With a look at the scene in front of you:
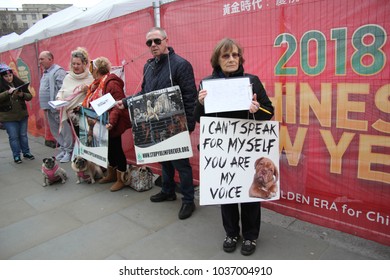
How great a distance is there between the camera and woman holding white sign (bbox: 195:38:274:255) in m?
2.52

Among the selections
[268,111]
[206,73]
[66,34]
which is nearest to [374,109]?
[268,111]

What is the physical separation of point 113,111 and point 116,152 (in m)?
0.65

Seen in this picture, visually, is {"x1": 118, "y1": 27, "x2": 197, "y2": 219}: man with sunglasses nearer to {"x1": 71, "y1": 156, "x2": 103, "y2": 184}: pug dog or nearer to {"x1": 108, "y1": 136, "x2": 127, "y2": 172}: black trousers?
{"x1": 108, "y1": 136, "x2": 127, "y2": 172}: black trousers

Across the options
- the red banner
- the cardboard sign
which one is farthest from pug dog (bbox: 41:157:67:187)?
the red banner

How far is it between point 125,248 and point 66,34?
5003 millimetres

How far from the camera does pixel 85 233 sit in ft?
11.3

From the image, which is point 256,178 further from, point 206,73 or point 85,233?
point 85,233

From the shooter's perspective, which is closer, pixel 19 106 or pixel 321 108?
pixel 321 108

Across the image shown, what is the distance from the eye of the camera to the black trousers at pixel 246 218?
2.82 metres

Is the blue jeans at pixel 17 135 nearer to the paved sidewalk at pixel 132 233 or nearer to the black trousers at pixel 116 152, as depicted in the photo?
the paved sidewalk at pixel 132 233

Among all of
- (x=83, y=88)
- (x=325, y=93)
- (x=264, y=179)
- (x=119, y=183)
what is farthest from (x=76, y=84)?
(x=325, y=93)

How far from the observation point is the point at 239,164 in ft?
8.89

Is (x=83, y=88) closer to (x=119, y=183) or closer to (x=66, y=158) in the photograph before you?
(x=119, y=183)

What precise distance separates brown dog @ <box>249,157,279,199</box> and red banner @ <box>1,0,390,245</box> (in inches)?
26.9
